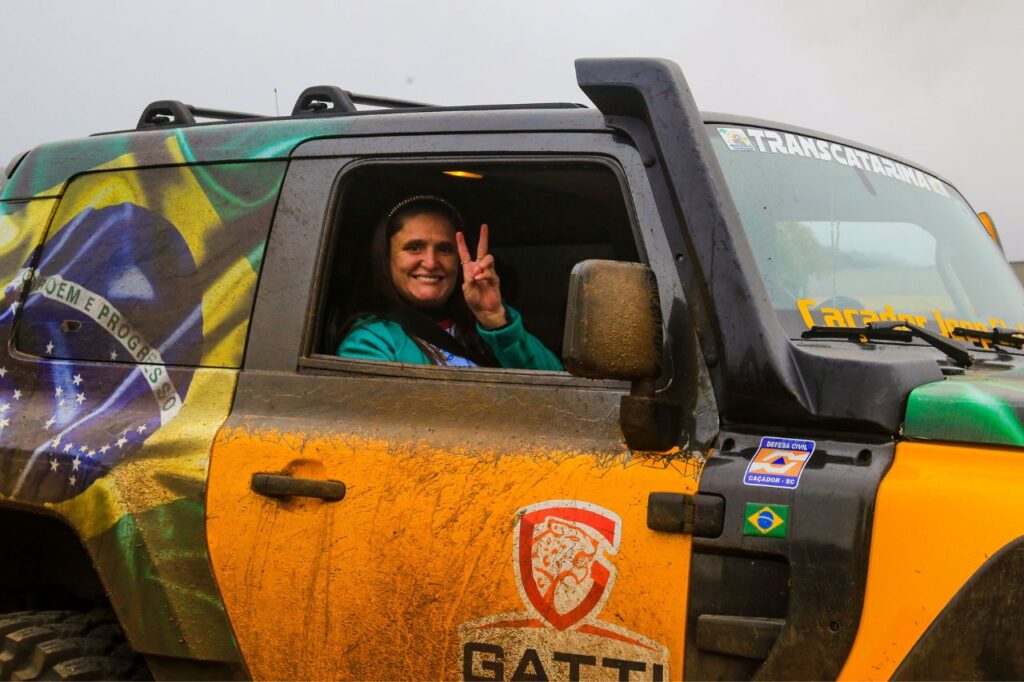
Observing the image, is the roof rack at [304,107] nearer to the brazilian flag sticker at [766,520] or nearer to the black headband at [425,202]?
the black headband at [425,202]

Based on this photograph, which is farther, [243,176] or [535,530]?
[243,176]

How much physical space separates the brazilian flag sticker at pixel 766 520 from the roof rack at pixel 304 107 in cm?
151

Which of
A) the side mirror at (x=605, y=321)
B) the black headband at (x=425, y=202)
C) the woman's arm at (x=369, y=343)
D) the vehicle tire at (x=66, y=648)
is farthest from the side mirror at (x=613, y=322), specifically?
the vehicle tire at (x=66, y=648)

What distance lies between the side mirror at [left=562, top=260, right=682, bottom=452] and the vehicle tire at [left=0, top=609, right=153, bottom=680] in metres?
1.49

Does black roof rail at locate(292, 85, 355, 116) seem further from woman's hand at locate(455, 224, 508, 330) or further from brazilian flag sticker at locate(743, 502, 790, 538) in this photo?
brazilian flag sticker at locate(743, 502, 790, 538)

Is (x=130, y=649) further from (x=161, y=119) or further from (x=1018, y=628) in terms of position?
(x=1018, y=628)

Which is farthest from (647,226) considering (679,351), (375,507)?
(375,507)

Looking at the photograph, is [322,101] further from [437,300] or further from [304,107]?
[437,300]

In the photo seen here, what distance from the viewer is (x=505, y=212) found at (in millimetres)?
3297

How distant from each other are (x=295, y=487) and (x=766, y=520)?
3.39 ft

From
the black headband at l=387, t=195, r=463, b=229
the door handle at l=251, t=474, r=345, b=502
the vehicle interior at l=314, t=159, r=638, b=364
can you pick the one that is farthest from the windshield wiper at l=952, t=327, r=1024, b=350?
the door handle at l=251, t=474, r=345, b=502

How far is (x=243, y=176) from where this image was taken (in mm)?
2748

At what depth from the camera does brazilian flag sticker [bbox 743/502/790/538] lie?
199cm

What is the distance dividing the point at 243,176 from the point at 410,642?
4.07 ft
